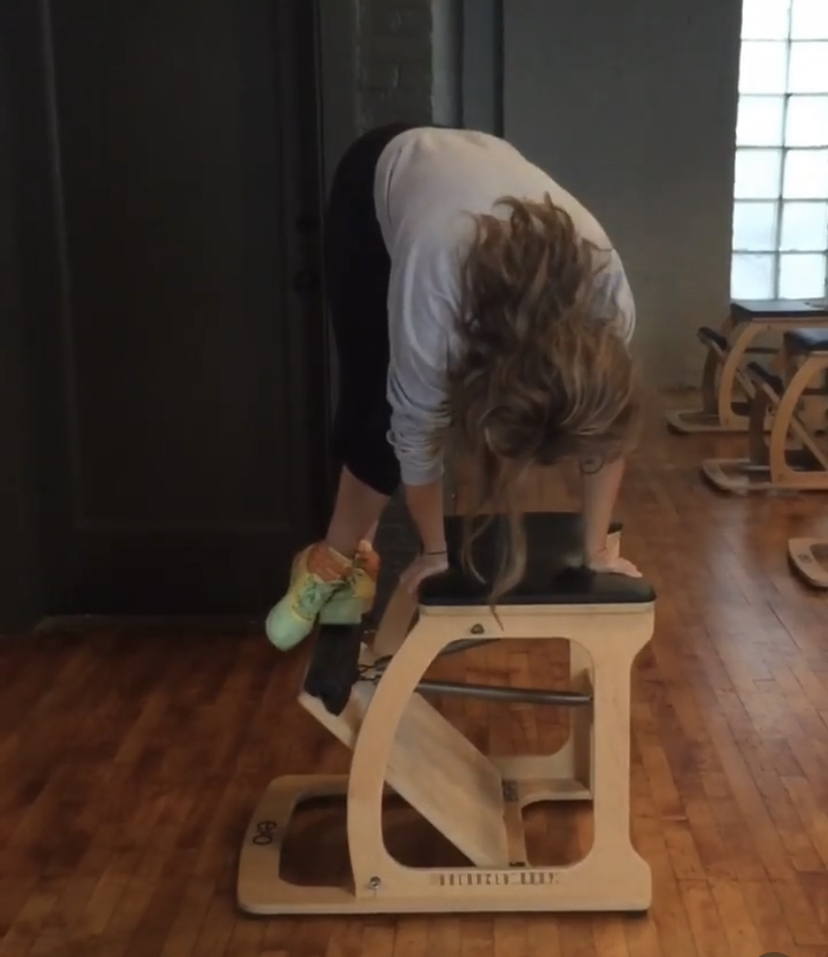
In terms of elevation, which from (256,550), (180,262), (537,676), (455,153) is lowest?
(537,676)

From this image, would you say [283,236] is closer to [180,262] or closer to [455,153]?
[180,262]

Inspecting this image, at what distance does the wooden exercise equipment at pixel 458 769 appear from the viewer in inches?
68.3

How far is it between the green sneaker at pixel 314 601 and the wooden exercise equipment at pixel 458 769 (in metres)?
0.06

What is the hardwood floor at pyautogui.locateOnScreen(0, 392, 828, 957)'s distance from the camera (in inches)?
71.1

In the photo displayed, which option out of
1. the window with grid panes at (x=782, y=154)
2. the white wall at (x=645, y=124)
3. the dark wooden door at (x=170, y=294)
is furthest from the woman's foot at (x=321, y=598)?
the window with grid panes at (x=782, y=154)

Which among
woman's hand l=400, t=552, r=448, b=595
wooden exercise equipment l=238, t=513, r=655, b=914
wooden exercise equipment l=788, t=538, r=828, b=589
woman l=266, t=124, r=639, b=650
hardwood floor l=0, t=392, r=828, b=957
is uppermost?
woman l=266, t=124, r=639, b=650

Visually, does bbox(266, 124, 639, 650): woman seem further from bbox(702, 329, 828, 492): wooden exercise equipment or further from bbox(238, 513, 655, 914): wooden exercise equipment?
bbox(702, 329, 828, 492): wooden exercise equipment

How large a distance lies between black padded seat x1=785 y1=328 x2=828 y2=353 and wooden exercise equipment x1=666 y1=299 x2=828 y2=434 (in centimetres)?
40

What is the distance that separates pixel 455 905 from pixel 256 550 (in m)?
1.32

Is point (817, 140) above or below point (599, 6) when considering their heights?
below

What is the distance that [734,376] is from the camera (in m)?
5.25

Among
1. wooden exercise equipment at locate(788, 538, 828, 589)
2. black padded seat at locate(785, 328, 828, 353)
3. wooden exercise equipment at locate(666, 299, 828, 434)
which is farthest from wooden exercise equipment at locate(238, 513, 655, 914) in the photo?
wooden exercise equipment at locate(666, 299, 828, 434)

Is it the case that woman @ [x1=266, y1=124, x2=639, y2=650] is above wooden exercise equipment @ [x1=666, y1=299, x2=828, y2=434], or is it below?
above

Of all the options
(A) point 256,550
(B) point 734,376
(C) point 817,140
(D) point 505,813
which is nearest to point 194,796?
(D) point 505,813
